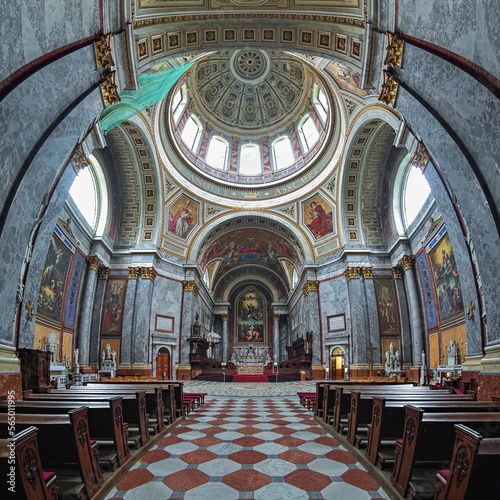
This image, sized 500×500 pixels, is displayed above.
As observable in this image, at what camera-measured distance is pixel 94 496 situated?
3.21 metres

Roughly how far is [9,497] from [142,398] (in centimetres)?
302

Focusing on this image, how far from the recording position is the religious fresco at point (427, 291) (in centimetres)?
1570

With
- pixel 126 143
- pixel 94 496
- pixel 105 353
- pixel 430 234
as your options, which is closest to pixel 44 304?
pixel 105 353

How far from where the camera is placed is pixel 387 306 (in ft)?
63.9

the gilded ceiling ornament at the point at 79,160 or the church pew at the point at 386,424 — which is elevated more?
the gilded ceiling ornament at the point at 79,160

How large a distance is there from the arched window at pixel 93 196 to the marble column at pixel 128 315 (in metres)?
3.13

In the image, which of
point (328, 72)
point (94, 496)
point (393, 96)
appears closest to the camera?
point (94, 496)

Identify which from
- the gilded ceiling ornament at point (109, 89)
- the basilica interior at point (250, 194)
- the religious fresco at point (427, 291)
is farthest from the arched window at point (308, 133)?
the gilded ceiling ornament at point (109, 89)

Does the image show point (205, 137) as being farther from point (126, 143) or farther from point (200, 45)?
point (200, 45)

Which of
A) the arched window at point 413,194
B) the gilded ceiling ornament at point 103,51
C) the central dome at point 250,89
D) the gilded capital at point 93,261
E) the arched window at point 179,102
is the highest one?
the central dome at point 250,89

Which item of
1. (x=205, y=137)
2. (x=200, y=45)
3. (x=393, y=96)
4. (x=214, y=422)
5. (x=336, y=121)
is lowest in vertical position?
(x=214, y=422)

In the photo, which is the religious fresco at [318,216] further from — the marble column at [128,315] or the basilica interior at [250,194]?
the marble column at [128,315]

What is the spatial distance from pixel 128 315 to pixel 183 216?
7.59 m

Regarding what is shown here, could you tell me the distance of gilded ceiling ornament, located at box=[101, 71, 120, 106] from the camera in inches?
333
